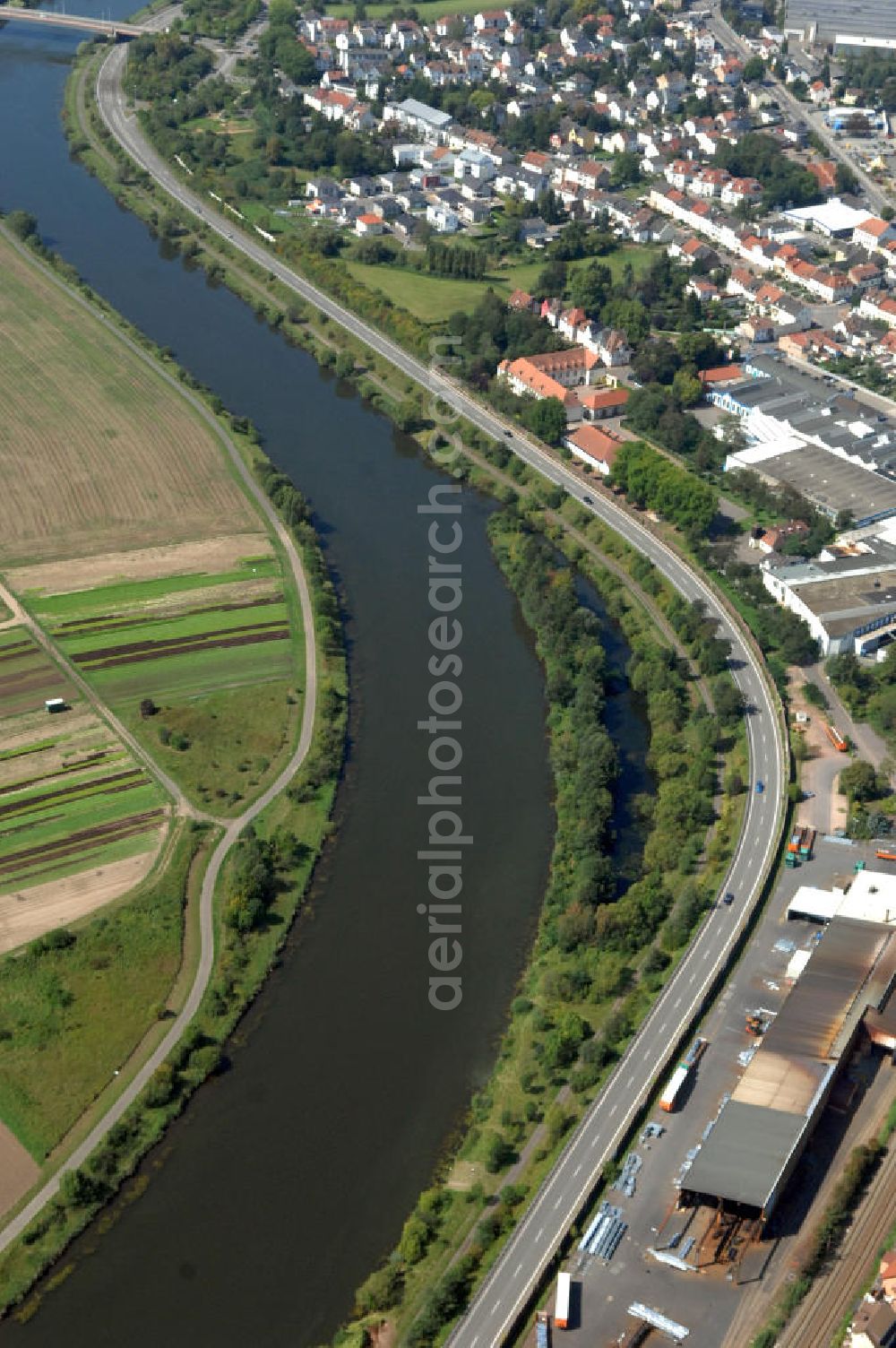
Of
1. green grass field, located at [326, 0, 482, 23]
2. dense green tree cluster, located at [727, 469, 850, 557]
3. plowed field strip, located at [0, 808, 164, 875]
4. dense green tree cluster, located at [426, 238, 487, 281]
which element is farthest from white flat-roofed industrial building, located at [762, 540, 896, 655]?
green grass field, located at [326, 0, 482, 23]

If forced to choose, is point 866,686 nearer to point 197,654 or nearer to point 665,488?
point 665,488

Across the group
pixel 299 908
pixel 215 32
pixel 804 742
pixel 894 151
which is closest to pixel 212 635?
pixel 299 908

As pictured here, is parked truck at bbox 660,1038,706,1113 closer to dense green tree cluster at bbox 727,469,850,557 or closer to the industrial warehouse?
the industrial warehouse

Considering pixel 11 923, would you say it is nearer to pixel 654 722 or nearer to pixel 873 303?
pixel 654 722

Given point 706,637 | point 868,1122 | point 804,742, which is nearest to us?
point 868,1122

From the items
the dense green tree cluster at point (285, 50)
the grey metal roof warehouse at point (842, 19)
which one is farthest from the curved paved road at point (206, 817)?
the grey metal roof warehouse at point (842, 19)

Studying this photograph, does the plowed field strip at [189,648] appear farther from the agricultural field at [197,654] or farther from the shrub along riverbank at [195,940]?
the shrub along riverbank at [195,940]
